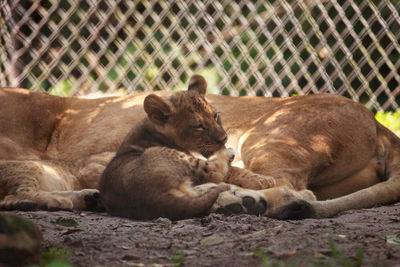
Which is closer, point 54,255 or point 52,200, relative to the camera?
point 54,255

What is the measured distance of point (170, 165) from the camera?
2.97 meters

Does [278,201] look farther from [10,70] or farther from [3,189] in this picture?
[10,70]

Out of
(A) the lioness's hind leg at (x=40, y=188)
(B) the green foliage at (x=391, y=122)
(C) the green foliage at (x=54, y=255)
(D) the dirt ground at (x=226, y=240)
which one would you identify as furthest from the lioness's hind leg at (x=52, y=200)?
(B) the green foliage at (x=391, y=122)

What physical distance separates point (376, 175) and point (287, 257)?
1.99 metres

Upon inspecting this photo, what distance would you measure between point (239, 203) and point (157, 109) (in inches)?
23.9

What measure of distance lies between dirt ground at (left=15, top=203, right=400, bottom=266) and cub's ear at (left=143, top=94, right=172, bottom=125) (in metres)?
0.54

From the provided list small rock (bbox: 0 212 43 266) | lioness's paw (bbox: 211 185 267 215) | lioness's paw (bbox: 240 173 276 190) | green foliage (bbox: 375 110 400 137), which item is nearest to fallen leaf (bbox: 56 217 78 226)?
lioness's paw (bbox: 211 185 267 215)

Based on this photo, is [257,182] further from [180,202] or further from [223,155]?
[180,202]

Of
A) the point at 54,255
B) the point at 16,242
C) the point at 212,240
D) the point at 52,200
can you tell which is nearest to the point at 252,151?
the point at 52,200

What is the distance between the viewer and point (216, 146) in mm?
3264

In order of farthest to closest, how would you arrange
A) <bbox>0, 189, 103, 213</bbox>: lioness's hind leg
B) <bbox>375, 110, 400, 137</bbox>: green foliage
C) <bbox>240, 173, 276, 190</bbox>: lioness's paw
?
<bbox>375, 110, 400, 137</bbox>: green foliage < <bbox>240, 173, 276, 190</bbox>: lioness's paw < <bbox>0, 189, 103, 213</bbox>: lioness's hind leg

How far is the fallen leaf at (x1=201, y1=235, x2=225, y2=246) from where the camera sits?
245cm

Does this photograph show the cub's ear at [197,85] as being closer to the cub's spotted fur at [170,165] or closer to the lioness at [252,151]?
the cub's spotted fur at [170,165]

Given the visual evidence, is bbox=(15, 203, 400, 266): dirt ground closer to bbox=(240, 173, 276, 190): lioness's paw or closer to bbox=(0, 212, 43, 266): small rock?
bbox=(0, 212, 43, 266): small rock
